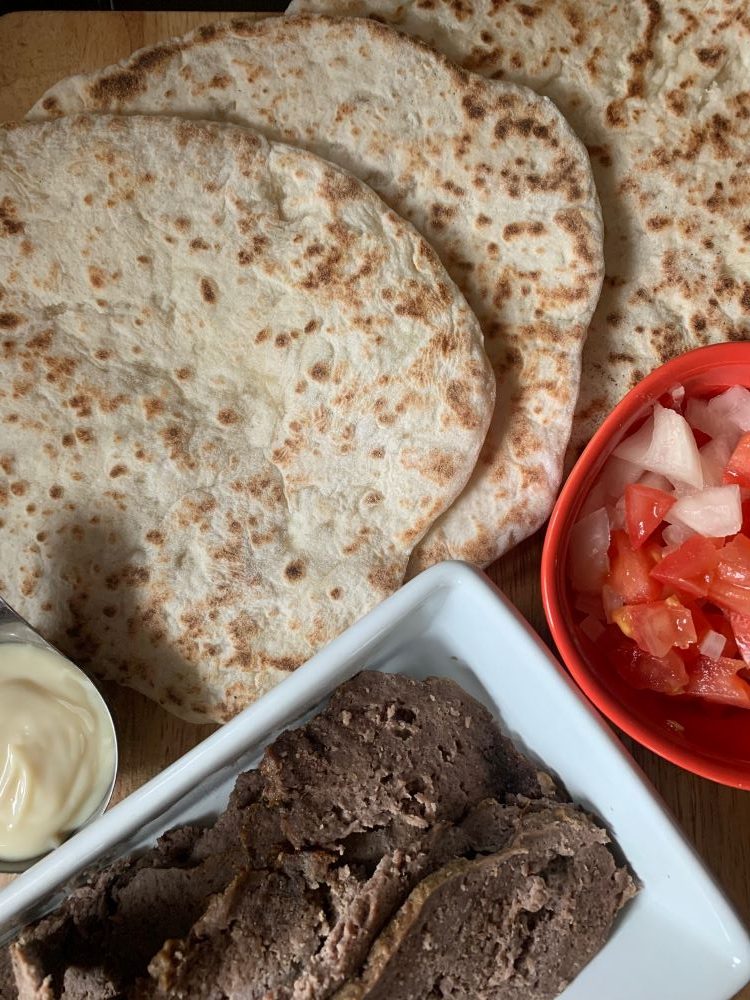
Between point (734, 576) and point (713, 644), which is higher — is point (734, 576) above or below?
above

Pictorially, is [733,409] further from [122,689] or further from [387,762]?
[122,689]

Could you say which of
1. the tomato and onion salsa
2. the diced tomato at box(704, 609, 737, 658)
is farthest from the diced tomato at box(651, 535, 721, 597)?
the diced tomato at box(704, 609, 737, 658)

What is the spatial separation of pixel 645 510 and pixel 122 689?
1.45 m

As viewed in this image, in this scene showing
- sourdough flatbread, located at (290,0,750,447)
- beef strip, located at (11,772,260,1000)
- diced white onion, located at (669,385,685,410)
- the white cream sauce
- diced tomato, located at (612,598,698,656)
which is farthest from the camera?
sourdough flatbread, located at (290,0,750,447)

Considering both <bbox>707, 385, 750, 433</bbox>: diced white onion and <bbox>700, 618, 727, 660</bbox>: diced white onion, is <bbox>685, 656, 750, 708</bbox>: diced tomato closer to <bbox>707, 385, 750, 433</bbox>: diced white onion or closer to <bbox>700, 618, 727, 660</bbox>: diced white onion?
<bbox>700, 618, 727, 660</bbox>: diced white onion

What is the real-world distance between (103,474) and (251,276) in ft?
2.03

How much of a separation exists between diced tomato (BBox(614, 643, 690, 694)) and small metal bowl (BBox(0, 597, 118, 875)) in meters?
1.26

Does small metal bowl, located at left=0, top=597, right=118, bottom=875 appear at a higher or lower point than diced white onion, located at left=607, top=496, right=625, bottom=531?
lower

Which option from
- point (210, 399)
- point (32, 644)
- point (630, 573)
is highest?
point (210, 399)

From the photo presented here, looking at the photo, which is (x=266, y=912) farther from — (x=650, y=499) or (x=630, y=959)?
(x=650, y=499)

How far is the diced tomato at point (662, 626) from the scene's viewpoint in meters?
2.27

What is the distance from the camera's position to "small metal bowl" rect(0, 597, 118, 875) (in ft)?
7.31

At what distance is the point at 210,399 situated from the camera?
239 centimetres

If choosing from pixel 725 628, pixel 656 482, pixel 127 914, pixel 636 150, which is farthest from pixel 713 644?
pixel 127 914
